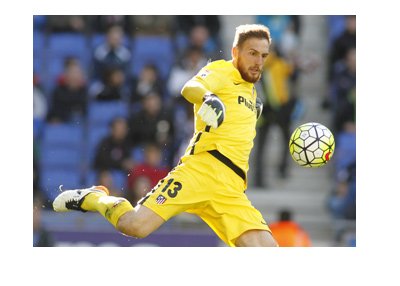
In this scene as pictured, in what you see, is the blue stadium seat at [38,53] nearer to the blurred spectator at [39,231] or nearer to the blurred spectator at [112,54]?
the blurred spectator at [112,54]

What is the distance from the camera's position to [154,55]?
38.3ft

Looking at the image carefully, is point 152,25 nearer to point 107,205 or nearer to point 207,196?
point 107,205

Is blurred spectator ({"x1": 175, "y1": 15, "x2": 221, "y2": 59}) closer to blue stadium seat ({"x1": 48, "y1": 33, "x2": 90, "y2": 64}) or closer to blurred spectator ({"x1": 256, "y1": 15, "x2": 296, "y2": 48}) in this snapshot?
blurred spectator ({"x1": 256, "y1": 15, "x2": 296, "y2": 48})

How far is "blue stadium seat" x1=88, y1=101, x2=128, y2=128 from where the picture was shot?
11.2 meters

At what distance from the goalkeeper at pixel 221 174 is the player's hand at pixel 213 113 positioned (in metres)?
0.37

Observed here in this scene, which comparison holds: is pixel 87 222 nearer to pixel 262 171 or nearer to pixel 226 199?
pixel 262 171

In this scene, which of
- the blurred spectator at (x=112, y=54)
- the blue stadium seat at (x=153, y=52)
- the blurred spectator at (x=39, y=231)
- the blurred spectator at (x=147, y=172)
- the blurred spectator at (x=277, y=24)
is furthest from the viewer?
the blue stadium seat at (x=153, y=52)

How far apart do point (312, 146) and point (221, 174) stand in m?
0.87

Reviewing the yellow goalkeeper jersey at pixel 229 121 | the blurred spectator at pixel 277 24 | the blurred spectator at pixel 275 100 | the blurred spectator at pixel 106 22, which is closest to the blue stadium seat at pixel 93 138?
the blurred spectator at pixel 106 22

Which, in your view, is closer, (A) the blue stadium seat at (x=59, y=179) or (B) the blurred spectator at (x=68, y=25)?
(A) the blue stadium seat at (x=59, y=179)

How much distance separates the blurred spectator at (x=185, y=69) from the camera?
425 inches

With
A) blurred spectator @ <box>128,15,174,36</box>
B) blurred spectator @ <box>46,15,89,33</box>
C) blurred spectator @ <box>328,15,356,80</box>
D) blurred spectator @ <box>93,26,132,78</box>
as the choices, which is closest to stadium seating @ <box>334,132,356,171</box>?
blurred spectator @ <box>328,15,356,80</box>

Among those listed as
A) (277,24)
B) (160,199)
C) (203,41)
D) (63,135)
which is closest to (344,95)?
(277,24)
